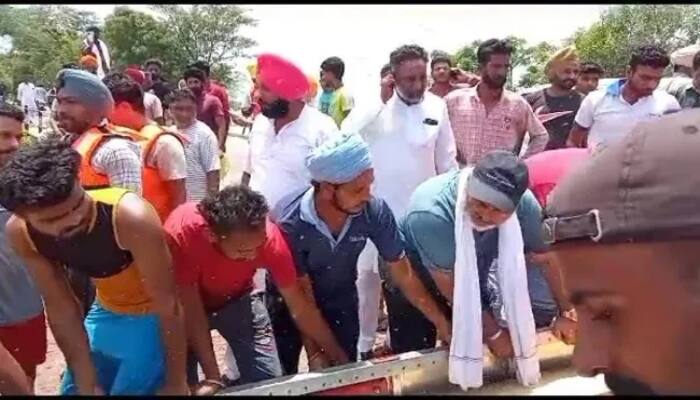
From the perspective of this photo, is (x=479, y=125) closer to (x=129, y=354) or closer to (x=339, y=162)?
(x=339, y=162)

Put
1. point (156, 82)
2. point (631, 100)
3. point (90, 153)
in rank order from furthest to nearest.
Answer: point (156, 82) < point (631, 100) < point (90, 153)

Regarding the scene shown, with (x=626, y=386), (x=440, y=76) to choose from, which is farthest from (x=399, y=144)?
(x=626, y=386)

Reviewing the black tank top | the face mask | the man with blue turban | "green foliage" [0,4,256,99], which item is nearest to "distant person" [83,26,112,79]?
the man with blue turban

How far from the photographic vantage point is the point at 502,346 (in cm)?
273

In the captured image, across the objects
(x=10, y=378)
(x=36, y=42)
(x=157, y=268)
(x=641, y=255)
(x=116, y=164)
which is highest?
(x=641, y=255)

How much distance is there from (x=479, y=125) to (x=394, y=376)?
1.85m

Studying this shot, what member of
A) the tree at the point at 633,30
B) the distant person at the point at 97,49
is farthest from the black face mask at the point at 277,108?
the tree at the point at 633,30

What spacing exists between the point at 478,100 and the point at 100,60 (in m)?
5.04

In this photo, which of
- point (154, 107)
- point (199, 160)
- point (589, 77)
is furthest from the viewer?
point (154, 107)

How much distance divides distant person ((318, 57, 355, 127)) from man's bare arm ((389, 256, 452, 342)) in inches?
168

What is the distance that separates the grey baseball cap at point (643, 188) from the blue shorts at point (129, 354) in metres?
1.97

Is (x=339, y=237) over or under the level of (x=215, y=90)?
over

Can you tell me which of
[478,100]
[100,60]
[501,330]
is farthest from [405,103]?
[100,60]

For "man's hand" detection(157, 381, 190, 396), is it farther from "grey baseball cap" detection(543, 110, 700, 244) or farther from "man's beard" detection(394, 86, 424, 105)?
"grey baseball cap" detection(543, 110, 700, 244)
